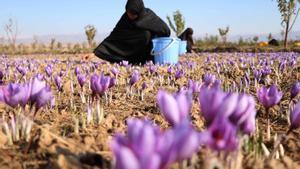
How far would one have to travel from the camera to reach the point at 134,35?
30.3 ft

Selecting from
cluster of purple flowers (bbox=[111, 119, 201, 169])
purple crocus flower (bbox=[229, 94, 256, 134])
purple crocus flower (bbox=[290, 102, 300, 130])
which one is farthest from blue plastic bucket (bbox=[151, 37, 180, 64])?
cluster of purple flowers (bbox=[111, 119, 201, 169])

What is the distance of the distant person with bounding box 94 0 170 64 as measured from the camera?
895cm

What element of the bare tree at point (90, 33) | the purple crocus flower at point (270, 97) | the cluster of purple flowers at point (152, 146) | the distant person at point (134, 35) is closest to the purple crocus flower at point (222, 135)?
the cluster of purple flowers at point (152, 146)

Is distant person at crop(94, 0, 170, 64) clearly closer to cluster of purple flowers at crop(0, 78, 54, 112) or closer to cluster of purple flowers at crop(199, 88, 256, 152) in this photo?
cluster of purple flowers at crop(0, 78, 54, 112)

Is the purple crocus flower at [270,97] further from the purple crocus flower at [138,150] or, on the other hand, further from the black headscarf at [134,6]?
the black headscarf at [134,6]

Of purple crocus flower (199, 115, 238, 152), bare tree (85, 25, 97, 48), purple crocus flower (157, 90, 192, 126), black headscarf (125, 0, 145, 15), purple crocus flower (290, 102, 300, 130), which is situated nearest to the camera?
purple crocus flower (199, 115, 238, 152)

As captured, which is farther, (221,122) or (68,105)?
(68,105)

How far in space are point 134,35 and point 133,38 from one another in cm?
7

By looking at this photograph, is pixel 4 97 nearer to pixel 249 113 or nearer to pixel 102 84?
pixel 102 84

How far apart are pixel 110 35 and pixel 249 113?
878cm

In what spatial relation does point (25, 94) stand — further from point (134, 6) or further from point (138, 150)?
point (134, 6)

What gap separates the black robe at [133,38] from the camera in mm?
9016

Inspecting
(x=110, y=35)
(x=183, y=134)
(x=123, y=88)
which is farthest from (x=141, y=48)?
(x=183, y=134)

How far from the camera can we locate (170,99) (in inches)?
44.5
